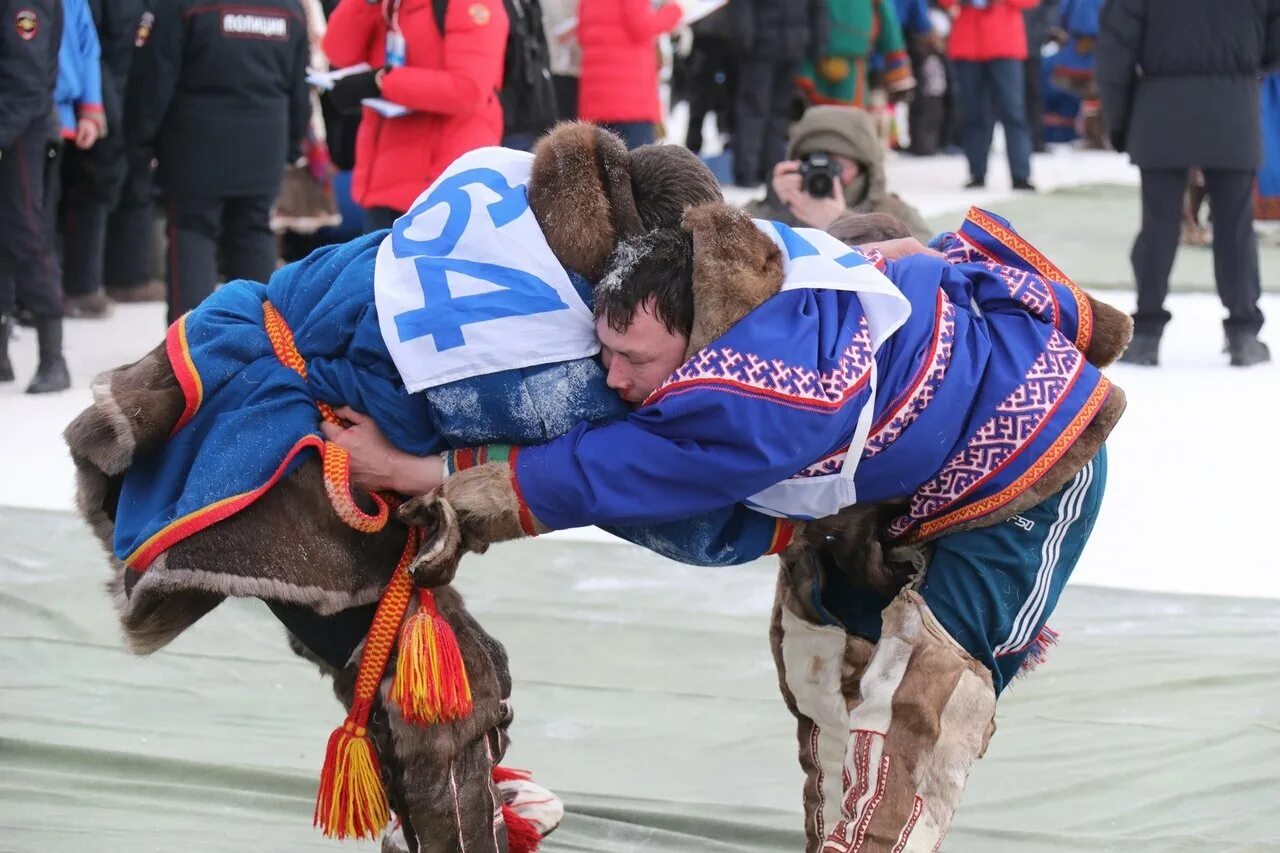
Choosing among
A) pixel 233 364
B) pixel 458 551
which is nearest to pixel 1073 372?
pixel 458 551

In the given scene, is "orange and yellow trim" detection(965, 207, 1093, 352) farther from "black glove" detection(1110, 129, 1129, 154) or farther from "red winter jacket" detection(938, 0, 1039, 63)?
"red winter jacket" detection(938, 0, 1039, 63)

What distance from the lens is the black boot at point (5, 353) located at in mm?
5500

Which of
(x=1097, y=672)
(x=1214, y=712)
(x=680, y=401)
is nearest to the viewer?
(x=680, y=401)

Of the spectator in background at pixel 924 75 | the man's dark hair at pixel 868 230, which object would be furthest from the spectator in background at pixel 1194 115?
the spectator in background at pixel 924 75

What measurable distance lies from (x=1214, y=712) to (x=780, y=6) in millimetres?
6704

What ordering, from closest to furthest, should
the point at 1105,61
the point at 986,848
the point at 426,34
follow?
the point at 986,848 → the point at 426,34 → the point at 1105,61

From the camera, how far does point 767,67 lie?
941 centimetres

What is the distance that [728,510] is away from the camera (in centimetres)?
204

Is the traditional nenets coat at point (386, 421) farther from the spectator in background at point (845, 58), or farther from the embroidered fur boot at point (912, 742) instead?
the spectator in background at point (845, 58)

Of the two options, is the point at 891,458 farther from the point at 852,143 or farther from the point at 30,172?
the point at 30,172

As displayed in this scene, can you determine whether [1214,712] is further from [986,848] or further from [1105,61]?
[1105,61]

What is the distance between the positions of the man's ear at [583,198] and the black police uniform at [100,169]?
14.2 feet

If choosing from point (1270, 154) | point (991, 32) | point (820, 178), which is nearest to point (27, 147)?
point (820, 178)

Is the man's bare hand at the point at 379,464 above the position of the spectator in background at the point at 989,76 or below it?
above
